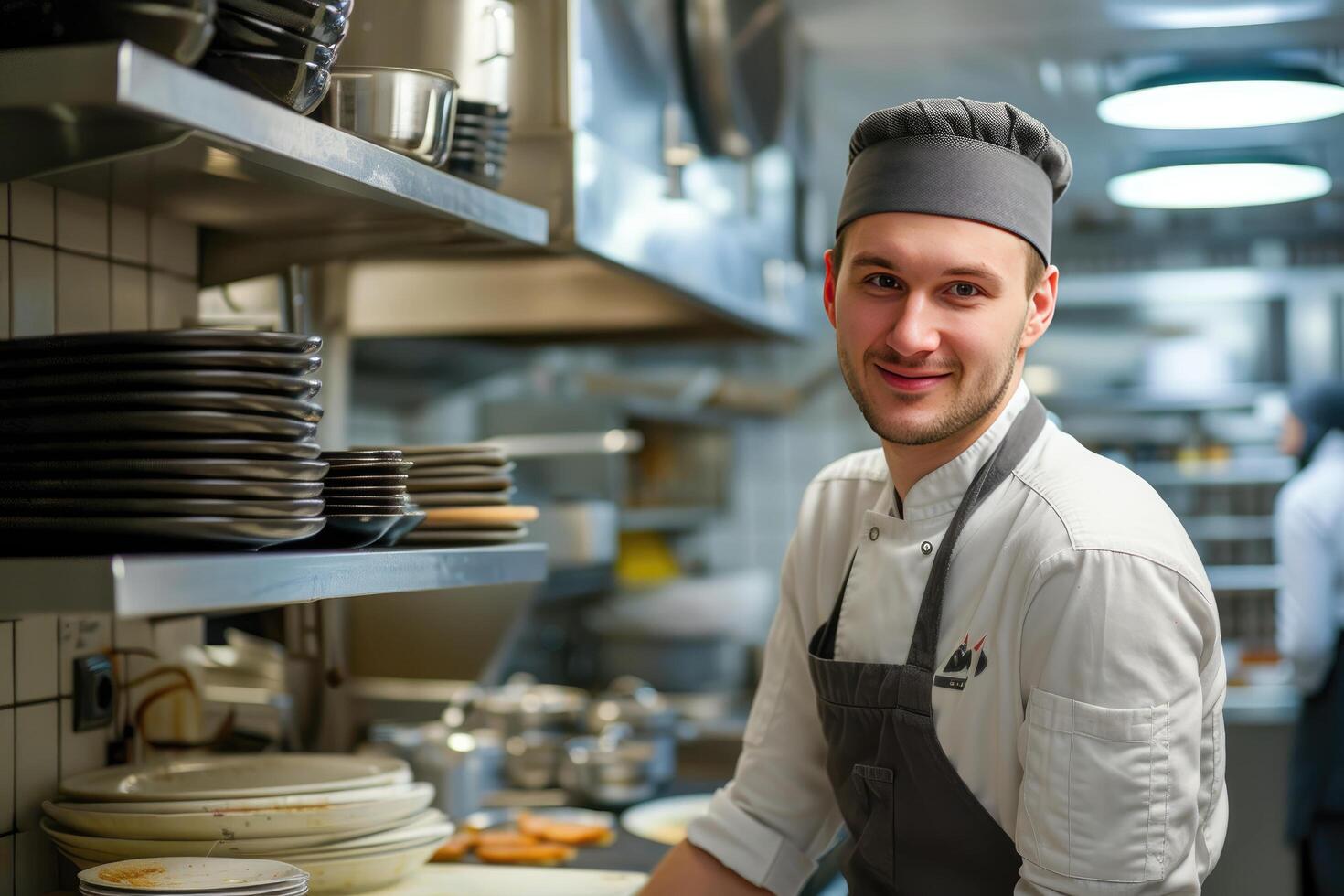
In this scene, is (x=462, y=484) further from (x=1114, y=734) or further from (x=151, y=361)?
(x=1114, y=734)

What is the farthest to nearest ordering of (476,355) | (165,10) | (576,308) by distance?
(476,355)
(576,308)
(165,10)

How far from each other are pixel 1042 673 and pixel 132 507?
2.70ft

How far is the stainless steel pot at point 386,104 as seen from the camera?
128 centimetres

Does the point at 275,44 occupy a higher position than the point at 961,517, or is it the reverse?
the point at 275,44

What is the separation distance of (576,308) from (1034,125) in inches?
44.3

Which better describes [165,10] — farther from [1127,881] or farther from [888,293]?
[1127,881]

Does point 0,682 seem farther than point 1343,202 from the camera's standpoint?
No

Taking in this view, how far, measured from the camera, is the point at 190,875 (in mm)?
1289

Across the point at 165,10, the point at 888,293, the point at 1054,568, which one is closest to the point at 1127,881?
the point at 1054,568

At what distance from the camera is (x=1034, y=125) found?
153cm

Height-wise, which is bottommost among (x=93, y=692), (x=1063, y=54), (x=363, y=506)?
(x=93, y=692)

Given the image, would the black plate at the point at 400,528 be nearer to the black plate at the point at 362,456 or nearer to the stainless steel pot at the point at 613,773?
the black plate at the point at 362,456

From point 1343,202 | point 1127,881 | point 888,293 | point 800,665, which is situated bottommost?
point 1127,881

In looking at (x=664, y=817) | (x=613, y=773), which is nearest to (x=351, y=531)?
(x=664, y=817)
